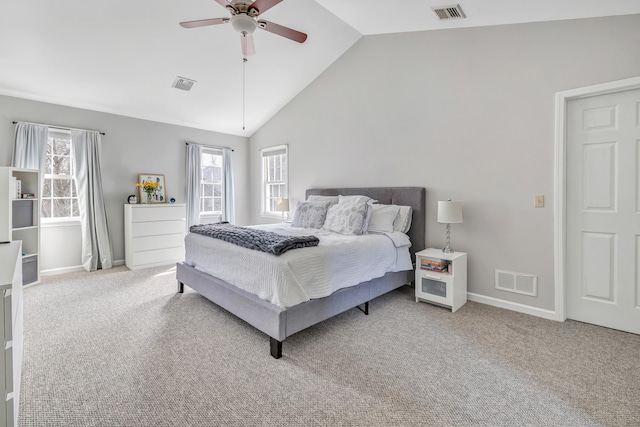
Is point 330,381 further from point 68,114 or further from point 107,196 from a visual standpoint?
point 68,114

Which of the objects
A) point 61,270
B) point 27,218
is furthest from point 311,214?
point 61,270

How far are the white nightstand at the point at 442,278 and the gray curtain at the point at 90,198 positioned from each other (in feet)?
14.9

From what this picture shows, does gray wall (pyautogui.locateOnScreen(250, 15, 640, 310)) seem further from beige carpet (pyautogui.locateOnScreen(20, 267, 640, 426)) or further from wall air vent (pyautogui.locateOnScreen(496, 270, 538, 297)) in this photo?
beige carpet (pyautogui.locateOnScreen(20, 267, 640, 426))

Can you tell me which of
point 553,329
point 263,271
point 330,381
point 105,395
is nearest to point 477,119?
point 553,329

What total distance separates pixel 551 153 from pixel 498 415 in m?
2.32

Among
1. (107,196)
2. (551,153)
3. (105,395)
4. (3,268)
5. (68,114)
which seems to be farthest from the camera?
(107,196)

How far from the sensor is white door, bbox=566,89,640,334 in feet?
8.11

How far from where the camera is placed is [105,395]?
1753 mm

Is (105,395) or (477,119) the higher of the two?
(477,119)

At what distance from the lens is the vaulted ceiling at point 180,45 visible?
2914 millimetres

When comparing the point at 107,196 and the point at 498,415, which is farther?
the point at 107,196

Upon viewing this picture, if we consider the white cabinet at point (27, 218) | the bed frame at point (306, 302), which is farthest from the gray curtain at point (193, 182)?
the bed frame at point (306, 302)

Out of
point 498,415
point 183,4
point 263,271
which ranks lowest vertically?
point 498,415

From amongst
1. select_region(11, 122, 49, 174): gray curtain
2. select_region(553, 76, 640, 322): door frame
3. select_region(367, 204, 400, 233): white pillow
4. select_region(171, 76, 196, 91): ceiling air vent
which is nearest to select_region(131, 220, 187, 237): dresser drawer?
select_region(11, 122, 49, 174): gray curtain
